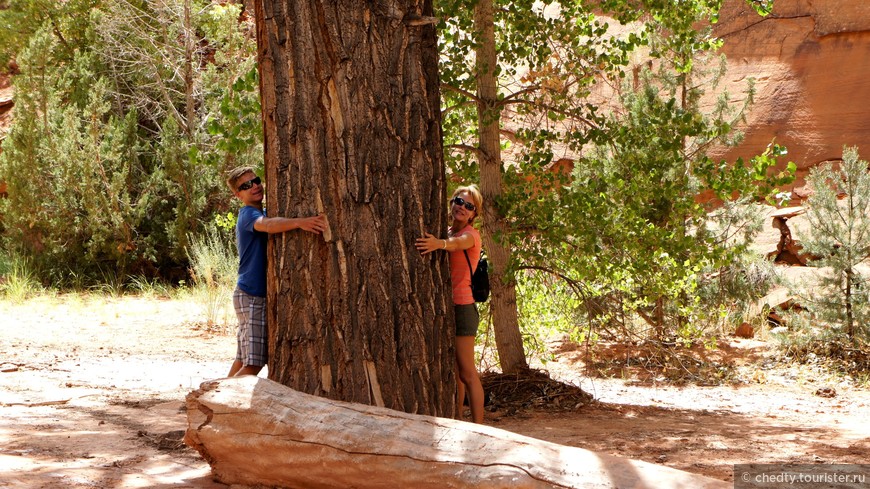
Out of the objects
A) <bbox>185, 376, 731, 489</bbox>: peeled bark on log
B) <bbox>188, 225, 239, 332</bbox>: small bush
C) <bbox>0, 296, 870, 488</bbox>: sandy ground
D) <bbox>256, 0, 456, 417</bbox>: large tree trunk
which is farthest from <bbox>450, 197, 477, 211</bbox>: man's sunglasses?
<bbox>188, 225, 239, 332</bbox>: small bush

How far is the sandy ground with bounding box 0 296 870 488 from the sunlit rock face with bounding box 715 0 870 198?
585cm

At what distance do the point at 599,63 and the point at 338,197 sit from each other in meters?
3.25

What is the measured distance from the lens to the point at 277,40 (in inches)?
156

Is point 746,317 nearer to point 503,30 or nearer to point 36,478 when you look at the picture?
point 503,30

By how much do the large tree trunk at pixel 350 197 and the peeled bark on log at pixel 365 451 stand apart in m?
0.28

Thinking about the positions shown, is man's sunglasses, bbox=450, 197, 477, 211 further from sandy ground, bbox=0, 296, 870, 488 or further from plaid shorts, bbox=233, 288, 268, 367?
sandy ground, bbox=0, 296, 870, 488

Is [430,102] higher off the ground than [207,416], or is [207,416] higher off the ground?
[430,102]

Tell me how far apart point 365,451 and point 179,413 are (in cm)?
263

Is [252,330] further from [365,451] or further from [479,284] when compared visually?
[365,451]

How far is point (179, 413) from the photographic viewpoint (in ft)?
18.5

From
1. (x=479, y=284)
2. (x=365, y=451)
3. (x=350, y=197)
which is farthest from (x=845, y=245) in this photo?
(x=365, y=451)

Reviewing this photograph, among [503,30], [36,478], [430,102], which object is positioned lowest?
[36,478]

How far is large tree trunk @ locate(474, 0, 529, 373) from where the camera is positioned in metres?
6.54

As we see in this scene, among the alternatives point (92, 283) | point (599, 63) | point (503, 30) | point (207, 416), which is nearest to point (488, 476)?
point (207, 416)
